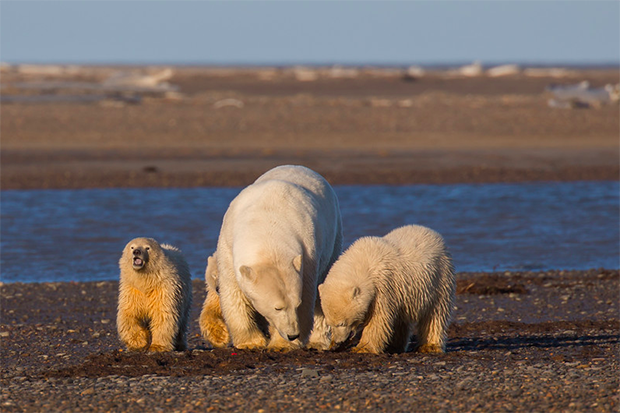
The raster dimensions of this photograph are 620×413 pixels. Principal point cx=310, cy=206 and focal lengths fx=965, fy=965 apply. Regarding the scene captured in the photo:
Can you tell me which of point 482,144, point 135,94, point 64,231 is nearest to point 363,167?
point 482,144

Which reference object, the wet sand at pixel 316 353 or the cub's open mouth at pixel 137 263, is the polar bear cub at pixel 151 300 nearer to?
the cub's open mouth at pixel 137 263

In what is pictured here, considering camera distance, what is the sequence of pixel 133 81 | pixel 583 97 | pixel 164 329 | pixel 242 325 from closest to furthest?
1. pixel 242 325
2. pixel 164 329
3. pixel 583 97
4. pixel 133 81

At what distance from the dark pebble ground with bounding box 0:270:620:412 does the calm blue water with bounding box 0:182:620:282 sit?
321 cm

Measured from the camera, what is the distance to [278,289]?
6492mm

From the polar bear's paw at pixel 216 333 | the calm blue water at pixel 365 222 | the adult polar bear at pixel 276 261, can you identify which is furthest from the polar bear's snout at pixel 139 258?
the calm blue water at pixel 365 222

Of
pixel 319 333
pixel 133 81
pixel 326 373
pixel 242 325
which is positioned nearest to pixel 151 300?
pixel 242 325

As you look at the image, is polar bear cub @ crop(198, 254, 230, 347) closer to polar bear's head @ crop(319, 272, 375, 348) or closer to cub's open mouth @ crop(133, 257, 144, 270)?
cub's open mouth @ crop(133, 257, 144, 270)

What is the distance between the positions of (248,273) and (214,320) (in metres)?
1.41

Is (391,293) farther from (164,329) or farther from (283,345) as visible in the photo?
(164,329)

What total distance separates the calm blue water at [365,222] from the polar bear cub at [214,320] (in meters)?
3.83

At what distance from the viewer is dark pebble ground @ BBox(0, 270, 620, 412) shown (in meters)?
5.70

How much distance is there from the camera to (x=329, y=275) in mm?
7020

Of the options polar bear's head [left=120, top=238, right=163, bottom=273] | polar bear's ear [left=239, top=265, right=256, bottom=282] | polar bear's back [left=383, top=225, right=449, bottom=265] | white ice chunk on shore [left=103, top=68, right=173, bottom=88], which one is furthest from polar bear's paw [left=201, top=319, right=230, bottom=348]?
white ice chunk on shore [left=103, top=68, right=173, bottom=88]

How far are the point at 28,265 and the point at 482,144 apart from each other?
13.6 metres
